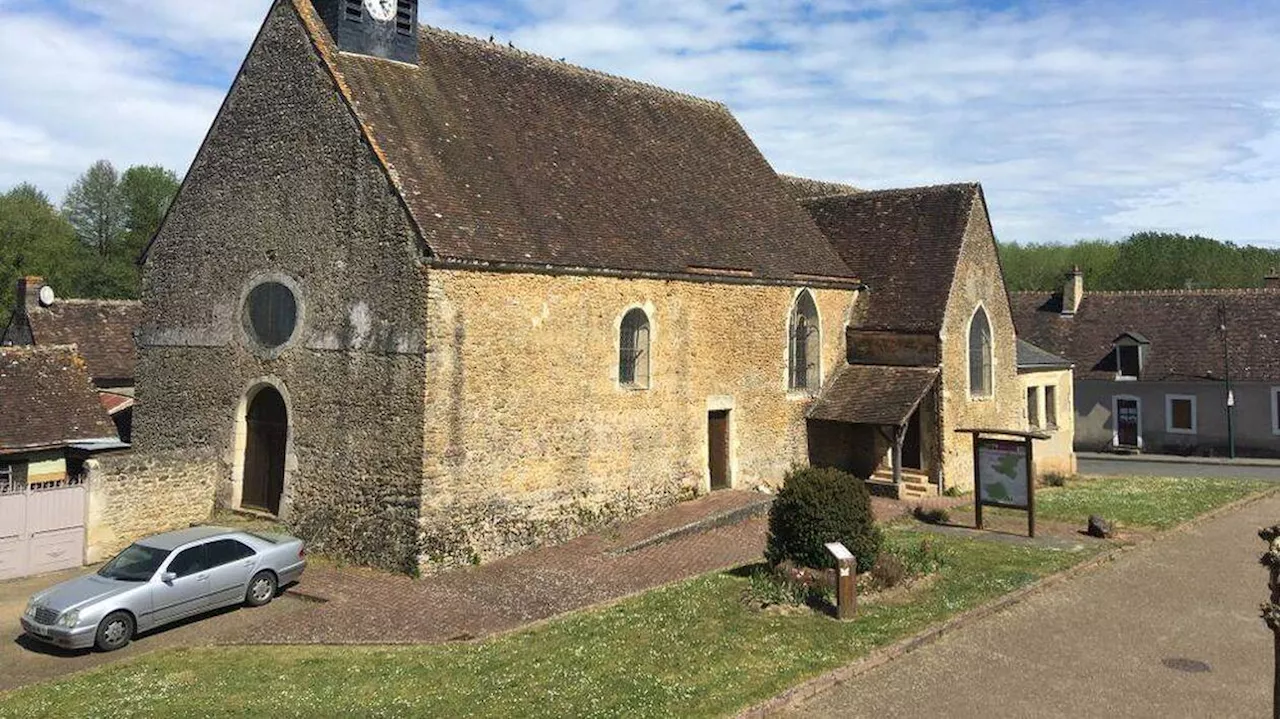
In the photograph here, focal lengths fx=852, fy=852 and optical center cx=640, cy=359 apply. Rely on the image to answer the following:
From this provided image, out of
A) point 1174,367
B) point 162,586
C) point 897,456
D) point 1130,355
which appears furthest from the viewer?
point 1130,355

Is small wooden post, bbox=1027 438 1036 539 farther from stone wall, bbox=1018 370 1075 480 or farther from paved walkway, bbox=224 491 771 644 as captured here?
stone wall, bbox=1018 370 1075 480

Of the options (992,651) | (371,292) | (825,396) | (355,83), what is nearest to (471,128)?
(355,83)

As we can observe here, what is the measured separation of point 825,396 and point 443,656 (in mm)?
14125

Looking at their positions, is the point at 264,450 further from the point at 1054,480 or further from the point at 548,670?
the point at 1054,480

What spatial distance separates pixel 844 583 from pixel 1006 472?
7.03 metres

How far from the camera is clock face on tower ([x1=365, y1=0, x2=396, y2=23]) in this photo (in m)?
17.5

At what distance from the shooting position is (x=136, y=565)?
41.1 feet

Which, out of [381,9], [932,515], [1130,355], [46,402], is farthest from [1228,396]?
[46,402]

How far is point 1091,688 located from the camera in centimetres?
962

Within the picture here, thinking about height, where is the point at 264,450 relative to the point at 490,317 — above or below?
below

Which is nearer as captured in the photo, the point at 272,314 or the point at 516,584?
the point at 516,584

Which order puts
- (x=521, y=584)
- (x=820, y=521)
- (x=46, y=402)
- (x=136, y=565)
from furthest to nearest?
(x=46, y=402) → (x=521, y=584) → (x=820, y=521) → (x=136, y=565)

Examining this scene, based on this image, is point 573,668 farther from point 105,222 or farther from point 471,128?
point 105,222

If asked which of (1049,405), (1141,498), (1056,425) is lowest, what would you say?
(1141,498)
